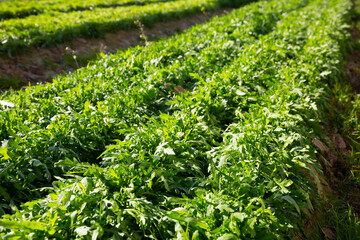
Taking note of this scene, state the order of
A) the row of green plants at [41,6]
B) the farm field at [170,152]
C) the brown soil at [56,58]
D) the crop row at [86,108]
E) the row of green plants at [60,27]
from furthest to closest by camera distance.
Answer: the row of green plants at [41,6], the row of green plants at [60,27], the brown soil at [56,58], the crop row at [86,108], the farm field at [170,152]

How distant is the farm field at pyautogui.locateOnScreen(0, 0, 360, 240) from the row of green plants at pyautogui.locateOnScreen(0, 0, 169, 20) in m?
7.57

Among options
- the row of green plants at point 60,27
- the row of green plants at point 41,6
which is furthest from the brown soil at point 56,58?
the row of green plants at point 41,6

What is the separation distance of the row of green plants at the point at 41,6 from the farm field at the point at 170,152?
7569 mm

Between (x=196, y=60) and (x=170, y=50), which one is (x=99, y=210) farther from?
(x=170, y=50)

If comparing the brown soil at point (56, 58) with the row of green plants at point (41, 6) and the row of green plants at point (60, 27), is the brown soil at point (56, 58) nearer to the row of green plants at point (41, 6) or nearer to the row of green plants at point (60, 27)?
the row of green plants at point (60, 27)

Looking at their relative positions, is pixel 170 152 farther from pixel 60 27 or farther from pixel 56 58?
pixel 60 27

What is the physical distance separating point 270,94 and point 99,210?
8.61 ft

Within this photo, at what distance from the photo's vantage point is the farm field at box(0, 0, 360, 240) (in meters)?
1.84

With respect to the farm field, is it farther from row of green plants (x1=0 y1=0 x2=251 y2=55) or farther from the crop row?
row of green plants (x1=0 y1=0 x2=251 y2=55)

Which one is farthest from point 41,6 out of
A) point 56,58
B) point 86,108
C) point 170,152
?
point 170,152

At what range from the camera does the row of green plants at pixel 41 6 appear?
32.7ft

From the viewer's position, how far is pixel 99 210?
1.90 meters

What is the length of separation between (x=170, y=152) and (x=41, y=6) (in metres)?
11.9

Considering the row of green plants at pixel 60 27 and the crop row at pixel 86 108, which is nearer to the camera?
the crop row at pixel 86 108
